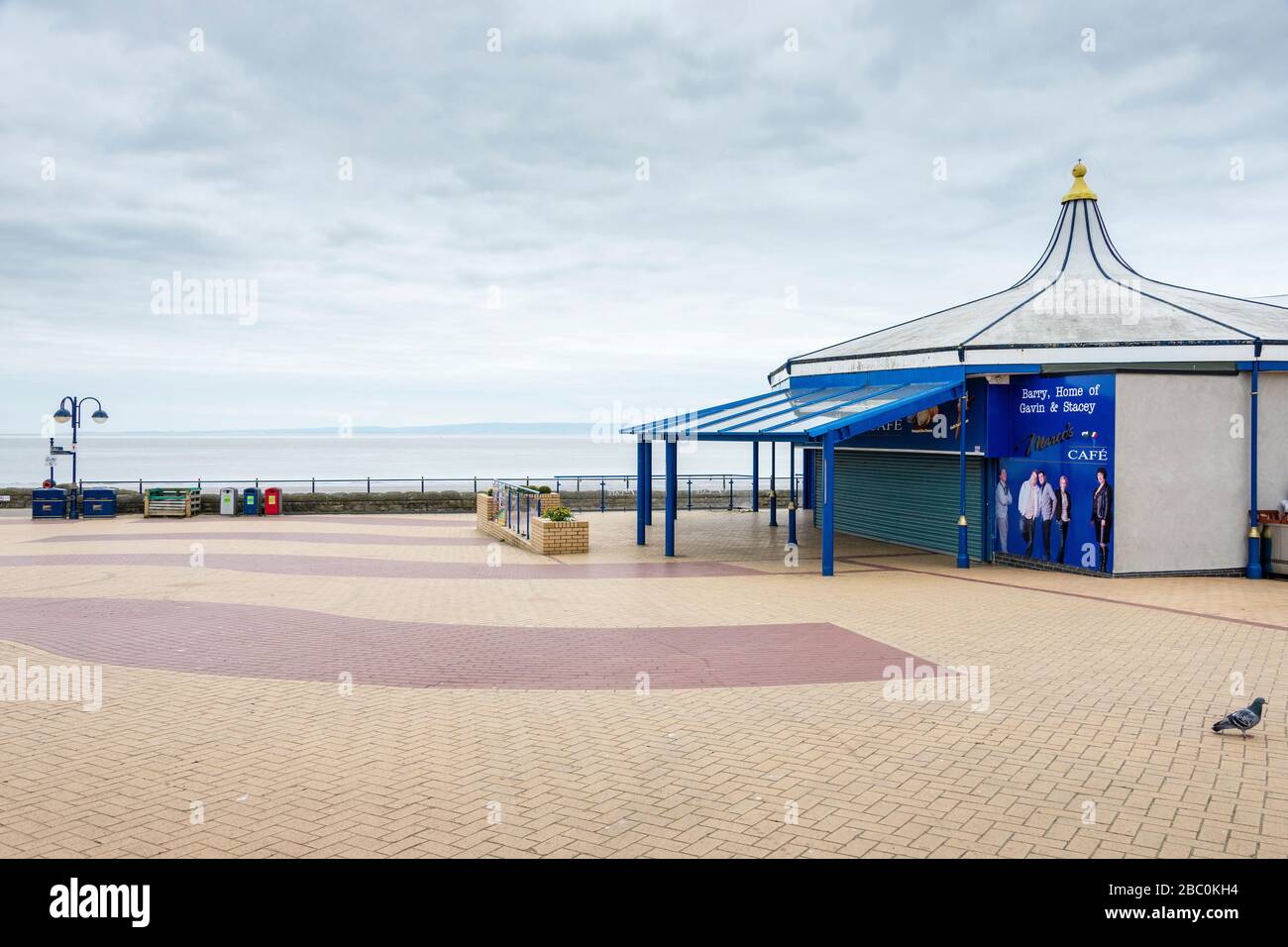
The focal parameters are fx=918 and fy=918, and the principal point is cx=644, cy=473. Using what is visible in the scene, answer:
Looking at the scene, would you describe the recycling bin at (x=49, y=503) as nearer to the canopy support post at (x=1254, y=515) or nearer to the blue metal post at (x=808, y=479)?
the blue metal post at (x=808, y=479)

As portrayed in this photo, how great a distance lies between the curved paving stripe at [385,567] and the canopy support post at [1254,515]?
840cm

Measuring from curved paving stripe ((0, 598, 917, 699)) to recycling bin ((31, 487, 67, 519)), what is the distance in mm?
17022

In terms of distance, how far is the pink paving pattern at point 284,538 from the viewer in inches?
840

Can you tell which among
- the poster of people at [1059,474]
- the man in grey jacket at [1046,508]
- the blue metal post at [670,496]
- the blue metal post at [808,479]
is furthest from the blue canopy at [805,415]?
the blue metal post at [808,479]

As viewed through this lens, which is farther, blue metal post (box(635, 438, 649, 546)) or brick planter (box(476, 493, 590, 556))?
blue metal post (box(635, 438, 649, 546))

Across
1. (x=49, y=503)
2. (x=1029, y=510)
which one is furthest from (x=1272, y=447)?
(x=49, y=503)

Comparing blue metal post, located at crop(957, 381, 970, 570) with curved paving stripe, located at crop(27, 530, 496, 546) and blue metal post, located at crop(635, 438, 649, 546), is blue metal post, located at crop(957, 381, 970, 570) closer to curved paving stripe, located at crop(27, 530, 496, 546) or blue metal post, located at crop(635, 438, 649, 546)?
blue metal post, located at crop(635, 438, 649, 546)

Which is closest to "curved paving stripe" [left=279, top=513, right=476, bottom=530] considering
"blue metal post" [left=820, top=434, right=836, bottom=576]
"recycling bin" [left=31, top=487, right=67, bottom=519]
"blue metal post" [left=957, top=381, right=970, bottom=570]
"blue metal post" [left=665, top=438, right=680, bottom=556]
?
"recycling bin" [left=31, top=487, right=67, bottom=519]

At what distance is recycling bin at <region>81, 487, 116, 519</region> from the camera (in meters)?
27.7
